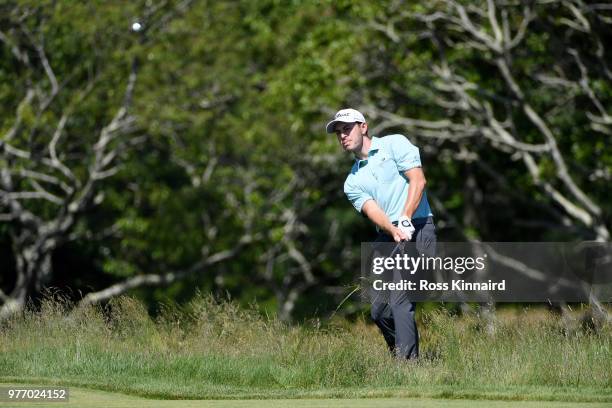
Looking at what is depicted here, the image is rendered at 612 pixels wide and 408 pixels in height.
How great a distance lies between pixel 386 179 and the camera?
10.5m

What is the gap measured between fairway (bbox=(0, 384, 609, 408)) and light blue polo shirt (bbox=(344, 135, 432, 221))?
167 cm

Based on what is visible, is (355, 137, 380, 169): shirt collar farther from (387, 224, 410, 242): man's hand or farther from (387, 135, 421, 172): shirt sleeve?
(387, 224, 410, 242): man's hand

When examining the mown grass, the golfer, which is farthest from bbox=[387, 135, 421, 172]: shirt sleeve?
the mown grass

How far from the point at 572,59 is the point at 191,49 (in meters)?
9.86

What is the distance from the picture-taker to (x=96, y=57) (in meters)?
33.7

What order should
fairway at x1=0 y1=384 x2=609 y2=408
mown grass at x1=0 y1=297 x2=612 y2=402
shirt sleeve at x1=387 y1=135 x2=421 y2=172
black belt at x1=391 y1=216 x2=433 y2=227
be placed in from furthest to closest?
1. black belt at x1=391 y1=216 x2=433 y2=227
2. shirt sleeve at x1=387 y1=135 x2=421 y2=172
3. mown grass at x1=0 y1=297 x2=612 y2=402
4. fairway at x1=0 y1=384 x2=609 y2=408

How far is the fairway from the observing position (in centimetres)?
903

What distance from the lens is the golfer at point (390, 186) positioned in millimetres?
10438

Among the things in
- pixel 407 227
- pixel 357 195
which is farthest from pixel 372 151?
pixel 407 227

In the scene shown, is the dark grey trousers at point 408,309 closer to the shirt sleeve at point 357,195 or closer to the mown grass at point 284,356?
the mown grass at point 284,356

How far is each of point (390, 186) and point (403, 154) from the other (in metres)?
0.27

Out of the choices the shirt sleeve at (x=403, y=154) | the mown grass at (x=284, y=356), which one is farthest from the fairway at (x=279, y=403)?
the shirt sleeve at (x=403, y=154)

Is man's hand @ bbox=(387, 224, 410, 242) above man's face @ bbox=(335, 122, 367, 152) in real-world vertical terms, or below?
below

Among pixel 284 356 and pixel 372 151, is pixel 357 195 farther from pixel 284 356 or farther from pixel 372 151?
pixel 284 356
